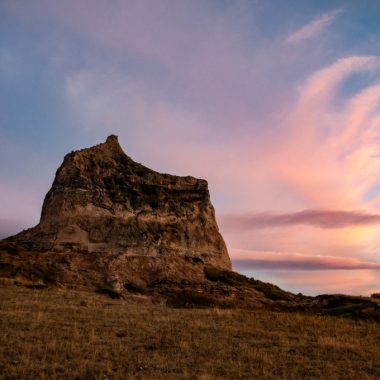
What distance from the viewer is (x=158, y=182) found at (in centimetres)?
6938

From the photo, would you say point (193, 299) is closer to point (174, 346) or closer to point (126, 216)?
point (126, 216)

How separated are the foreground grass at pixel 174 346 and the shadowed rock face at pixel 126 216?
30432mm

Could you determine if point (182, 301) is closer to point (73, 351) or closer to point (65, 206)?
point (65, 206)

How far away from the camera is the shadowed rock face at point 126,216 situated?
183 ft

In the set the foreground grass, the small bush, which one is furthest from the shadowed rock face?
the foreground grass

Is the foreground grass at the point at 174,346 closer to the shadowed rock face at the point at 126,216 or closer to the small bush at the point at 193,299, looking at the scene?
the small bush at the point at 193,299

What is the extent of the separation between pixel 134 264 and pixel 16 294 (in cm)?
2336

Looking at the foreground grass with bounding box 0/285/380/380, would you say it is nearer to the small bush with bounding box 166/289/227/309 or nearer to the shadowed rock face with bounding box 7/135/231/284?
the small bush with bounding box 166/289/227/309

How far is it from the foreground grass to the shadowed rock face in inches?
1198

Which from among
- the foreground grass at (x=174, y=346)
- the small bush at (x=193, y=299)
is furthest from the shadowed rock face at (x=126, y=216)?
the foreground grass at (x=174, y=346)

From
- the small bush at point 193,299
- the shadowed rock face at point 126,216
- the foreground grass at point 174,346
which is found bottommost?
the foreground grass at point 174,346

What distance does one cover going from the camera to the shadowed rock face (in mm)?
55688

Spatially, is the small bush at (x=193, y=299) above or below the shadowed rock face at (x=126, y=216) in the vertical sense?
below

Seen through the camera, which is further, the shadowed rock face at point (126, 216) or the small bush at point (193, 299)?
the shadowed rock face at point (126, 216)
